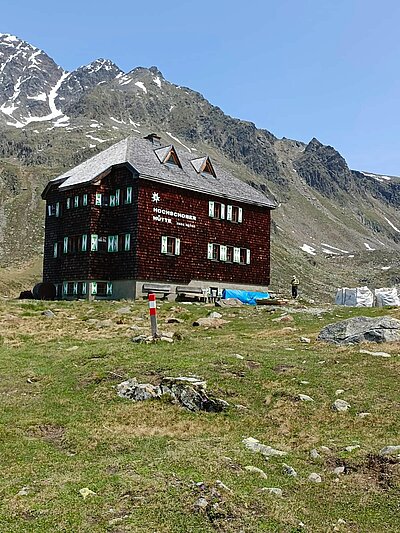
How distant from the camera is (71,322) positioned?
28938 millimetres

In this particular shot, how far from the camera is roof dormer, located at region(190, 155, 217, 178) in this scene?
178 ft

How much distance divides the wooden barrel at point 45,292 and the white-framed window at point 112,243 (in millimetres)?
7250

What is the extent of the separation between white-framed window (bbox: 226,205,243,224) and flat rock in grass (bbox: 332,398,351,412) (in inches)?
1595

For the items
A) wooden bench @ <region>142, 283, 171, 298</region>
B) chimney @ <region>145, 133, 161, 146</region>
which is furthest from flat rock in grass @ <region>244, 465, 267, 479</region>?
chimney @ <region>145, 133, 161, 146</region>

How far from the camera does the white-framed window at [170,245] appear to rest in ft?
155

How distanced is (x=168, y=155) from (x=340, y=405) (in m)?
40.5

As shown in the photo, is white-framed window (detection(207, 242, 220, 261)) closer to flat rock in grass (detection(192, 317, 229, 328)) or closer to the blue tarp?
the blue tarp

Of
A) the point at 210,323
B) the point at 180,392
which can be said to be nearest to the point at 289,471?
the point at 180,392

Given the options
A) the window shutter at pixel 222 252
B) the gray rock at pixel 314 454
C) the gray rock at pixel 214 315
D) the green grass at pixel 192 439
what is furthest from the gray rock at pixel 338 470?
the window shutter at pixel 222 252

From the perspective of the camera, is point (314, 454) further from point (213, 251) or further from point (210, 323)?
point (213, 251)

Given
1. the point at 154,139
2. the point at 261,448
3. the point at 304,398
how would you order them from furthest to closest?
the point at 154,139
the point at 304,398
the point at 261,448

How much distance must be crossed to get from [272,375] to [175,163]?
38644 millimetres

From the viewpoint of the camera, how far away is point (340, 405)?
1339 cm

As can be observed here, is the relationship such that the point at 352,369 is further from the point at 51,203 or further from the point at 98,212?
the point at 51,203
